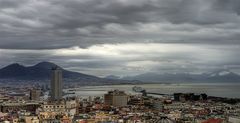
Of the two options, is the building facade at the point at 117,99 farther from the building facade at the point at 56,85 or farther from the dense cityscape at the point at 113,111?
the building facade at the point at 56,85

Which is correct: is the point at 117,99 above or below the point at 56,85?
below

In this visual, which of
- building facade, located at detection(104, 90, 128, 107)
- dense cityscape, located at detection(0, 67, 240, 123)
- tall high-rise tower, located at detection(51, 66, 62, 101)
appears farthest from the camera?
tall high-rise tower, located at detection(51, 66, 62, 101)

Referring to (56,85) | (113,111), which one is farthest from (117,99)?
(56,85)

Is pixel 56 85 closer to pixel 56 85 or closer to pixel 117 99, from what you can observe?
pixel 56 85

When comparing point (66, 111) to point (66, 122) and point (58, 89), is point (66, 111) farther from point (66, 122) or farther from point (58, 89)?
point (58, 89)

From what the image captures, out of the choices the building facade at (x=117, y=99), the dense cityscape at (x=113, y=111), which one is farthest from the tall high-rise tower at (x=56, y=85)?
the building facade at (x=117, y=99)

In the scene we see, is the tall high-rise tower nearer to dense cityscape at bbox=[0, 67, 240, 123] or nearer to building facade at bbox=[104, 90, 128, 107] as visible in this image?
dense cityscape at bbox=[0, 67, 240, 123]

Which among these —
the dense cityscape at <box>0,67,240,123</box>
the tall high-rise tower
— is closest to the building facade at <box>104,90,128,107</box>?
the dense cityscape at <box>0,67,240,123</box>

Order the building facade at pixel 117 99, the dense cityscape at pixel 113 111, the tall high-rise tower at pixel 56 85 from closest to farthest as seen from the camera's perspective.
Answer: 1. the dense cityscape at pixel 113 111
2. the building facade at pixel 117 99
3. the tall high-rise tower at pixel 56 85

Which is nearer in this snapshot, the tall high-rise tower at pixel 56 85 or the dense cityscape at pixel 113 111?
the dense cityscape at pixel 113 111

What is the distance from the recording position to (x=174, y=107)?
12381cm

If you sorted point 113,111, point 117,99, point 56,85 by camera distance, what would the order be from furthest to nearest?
point 56,85, point 117,99, point 113,111

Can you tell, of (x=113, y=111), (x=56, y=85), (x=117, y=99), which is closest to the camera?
(x=113, y=111)

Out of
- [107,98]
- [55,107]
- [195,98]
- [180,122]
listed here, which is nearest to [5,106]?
[55,107]
